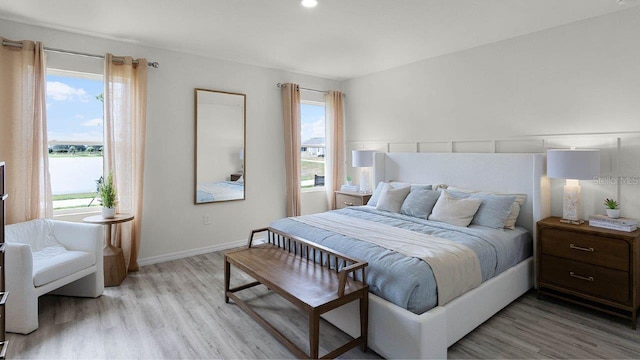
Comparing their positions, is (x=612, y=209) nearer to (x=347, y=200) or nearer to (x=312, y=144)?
(x=347, y=200)

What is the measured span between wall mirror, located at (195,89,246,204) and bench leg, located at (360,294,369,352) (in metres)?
2.81

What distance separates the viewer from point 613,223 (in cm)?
270

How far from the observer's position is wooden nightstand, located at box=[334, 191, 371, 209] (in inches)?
184

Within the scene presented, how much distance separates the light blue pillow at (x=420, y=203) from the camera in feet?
11.5

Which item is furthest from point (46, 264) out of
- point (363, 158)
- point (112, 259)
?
point (363, 158)

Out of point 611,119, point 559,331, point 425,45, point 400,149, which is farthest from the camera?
point 400,149

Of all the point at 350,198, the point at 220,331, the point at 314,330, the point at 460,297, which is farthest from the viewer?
the point at 350,198

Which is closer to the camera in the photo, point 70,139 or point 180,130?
point 70,139

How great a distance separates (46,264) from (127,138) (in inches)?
59.0

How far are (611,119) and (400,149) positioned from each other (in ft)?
7.52

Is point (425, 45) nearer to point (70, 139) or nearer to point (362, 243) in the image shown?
point (362, 243)

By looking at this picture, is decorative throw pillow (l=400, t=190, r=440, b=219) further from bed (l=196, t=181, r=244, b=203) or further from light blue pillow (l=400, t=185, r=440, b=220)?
bed (l=196, t=181, r=244, b=203)

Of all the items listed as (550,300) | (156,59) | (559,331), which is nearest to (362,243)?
(559,331)

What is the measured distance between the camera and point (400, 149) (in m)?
4.76
